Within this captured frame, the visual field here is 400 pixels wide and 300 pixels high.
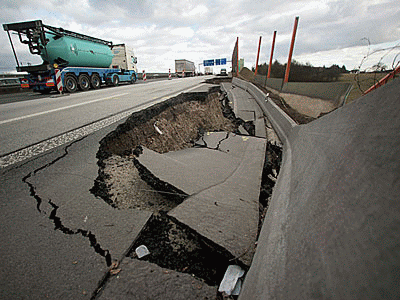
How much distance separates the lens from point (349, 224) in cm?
51

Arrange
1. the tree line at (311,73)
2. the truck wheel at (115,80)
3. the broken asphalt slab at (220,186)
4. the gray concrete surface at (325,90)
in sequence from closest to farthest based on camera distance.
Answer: the broken asphalt slab at (220,186) < the gray concrete surface at (325,90) < the tree line at (311,73) < the truck wheel at (115,80)

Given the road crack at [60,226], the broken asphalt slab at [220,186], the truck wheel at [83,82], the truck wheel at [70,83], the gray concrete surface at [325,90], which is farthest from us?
the truck wheel at [83,82]

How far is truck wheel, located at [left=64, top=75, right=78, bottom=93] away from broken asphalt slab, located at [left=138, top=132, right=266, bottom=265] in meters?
10.9

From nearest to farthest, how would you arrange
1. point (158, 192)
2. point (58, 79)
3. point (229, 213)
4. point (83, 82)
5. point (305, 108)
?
point (229, 213)
point (158, 192)
point (305, 108)
point (58, 79)
point (83, 82)

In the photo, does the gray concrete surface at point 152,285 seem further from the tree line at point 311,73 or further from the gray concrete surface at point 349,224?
the tree line at point 311,73

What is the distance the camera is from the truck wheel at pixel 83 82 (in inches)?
469

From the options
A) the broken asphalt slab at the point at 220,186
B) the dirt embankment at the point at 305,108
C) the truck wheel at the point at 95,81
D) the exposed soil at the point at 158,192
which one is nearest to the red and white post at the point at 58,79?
the truck wheel at the point at 95,81

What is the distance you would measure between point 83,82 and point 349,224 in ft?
47.9

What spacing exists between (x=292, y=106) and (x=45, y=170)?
572 centimetres

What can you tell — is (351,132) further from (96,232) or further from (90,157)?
(90,157)

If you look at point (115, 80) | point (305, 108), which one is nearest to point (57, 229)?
point (305, 108)

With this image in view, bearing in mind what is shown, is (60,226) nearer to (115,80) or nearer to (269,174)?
(269,174)

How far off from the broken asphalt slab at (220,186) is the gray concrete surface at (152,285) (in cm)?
29

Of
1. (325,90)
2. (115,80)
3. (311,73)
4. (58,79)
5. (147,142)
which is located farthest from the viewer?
(115,80)
